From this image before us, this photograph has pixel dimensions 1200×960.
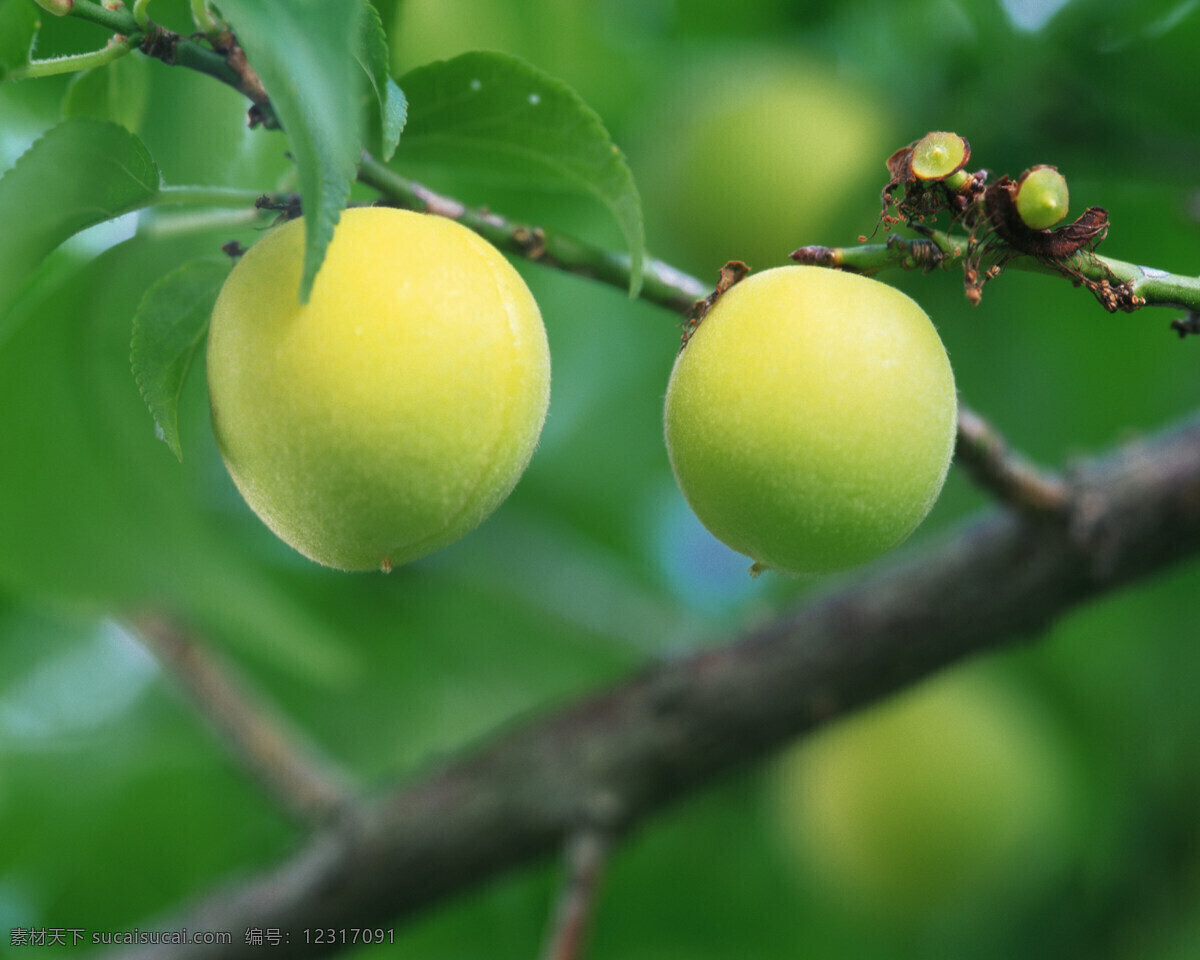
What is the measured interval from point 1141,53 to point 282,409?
112 cm

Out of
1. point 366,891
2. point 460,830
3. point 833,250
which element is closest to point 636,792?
point 460,830

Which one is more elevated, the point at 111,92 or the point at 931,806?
the point at 111,92

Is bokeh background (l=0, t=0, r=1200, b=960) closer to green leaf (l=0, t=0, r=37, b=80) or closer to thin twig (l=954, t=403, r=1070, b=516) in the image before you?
thin twig (l=954, t=403, r=1070, b=516)

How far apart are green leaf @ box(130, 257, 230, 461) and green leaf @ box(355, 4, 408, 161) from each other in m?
0.14

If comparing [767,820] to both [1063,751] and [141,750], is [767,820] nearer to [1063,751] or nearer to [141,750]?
[1063,751]

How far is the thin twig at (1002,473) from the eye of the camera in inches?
32.5

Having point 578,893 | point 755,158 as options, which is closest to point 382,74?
point 578,893

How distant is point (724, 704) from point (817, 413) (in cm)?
60

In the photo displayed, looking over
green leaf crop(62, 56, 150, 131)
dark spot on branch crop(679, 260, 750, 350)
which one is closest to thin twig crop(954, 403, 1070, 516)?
dark spot on branch crop(679, 260, 750, 350)

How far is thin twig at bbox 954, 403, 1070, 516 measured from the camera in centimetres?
83

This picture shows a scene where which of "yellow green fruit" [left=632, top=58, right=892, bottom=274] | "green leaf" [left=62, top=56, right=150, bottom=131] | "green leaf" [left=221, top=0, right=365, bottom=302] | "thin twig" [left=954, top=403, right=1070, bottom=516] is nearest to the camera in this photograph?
"green leaf" [left=221, top=0, right=365, bottom=302]

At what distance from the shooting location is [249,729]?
1321mm

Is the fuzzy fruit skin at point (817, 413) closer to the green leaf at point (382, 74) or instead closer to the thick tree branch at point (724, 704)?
the green leaf at point (382, 74)

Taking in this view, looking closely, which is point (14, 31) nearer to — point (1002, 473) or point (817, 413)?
point (817, 413)
